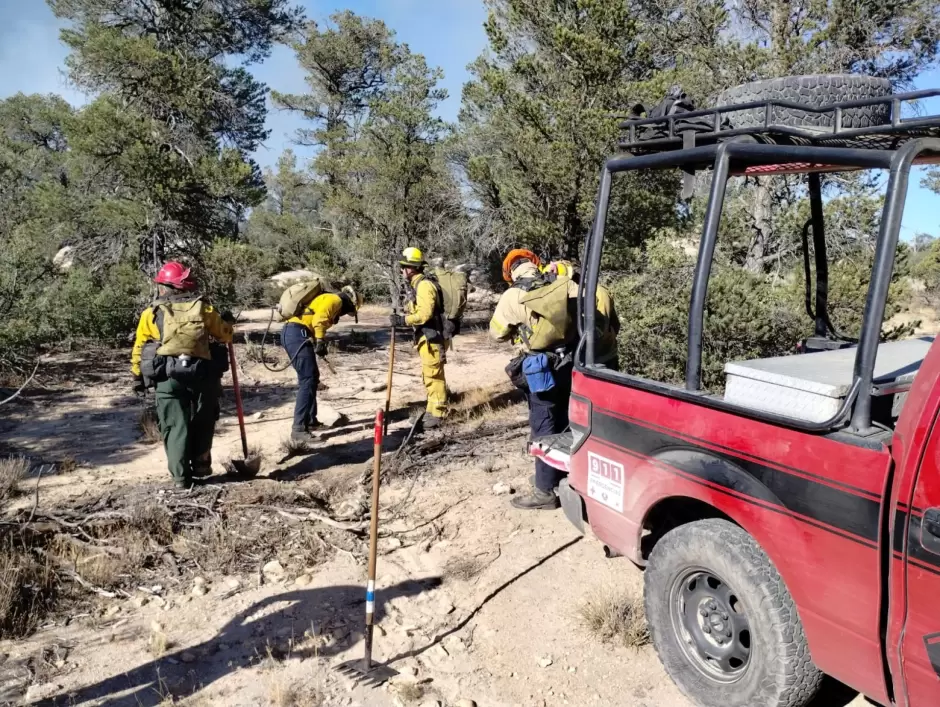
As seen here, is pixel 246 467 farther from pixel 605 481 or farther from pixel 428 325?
pixel 605 481

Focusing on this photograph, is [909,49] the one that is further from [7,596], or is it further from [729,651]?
[7,596]

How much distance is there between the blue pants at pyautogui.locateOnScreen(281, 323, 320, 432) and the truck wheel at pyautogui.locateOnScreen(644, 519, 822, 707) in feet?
16.8

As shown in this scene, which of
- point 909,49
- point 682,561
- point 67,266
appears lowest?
point 682,561

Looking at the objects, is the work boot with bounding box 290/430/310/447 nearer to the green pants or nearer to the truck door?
the green pants

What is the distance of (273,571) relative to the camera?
14.8ft

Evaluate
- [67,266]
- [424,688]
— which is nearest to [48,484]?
[424,688]

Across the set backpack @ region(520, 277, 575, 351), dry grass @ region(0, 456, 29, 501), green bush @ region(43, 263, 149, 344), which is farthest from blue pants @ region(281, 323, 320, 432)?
green bush @ region(43, 263, 149, 344)

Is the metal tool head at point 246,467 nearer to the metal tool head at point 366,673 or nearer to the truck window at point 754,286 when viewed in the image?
the metal tool head at point 366,673

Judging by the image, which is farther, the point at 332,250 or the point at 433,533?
the point at 332,250

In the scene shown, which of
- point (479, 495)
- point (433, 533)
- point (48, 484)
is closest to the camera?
point (433, 533)

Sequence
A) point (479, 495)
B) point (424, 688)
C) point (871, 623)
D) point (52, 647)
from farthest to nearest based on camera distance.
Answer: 1. point (479, 495)
2. point (52, 647)
3. point (424, 688)
4. point (871, 623)

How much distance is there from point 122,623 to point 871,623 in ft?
12.6

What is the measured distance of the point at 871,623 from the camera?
222 centimetres

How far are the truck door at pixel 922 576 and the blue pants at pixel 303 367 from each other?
20.3 ft
